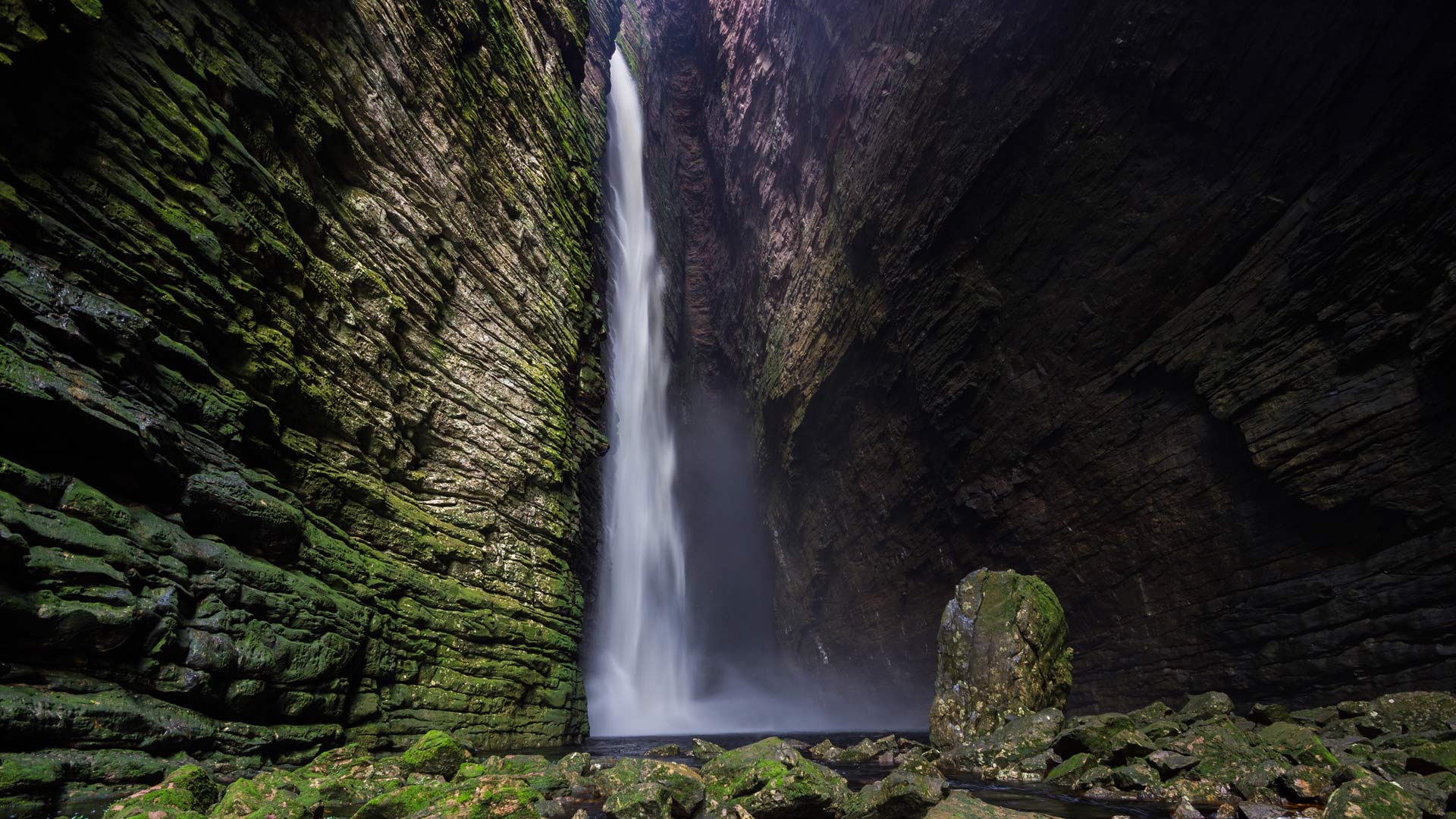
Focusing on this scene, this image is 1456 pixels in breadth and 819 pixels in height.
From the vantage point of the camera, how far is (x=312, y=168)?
1132 cm

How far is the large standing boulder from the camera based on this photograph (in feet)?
42.1

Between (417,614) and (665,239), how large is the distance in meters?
31.5

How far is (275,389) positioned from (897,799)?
9787mm

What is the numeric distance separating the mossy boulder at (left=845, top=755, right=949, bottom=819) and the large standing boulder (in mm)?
6553

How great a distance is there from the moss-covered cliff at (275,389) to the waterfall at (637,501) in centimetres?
1155

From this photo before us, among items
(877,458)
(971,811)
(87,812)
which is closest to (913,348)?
(877,458)

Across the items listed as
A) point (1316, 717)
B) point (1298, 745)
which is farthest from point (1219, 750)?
point (1316, 717)

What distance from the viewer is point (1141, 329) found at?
17188 millimetres

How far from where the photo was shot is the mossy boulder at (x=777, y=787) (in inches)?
252

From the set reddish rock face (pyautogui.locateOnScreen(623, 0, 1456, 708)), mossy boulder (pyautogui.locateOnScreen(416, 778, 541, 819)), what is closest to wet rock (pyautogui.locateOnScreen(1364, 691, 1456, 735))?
reddish rock face (pyautogui.locateOnScreen(623, 0, 1456, 708))

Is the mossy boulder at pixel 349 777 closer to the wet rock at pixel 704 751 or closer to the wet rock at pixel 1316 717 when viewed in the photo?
the wet rock at pixel 704 751

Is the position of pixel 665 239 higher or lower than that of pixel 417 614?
higher

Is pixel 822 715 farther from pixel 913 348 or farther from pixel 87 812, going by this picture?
pixel 87 812

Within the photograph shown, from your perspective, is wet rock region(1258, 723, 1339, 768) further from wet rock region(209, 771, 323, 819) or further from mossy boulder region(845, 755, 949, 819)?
wet rock region(209, 771, 323, 819)
